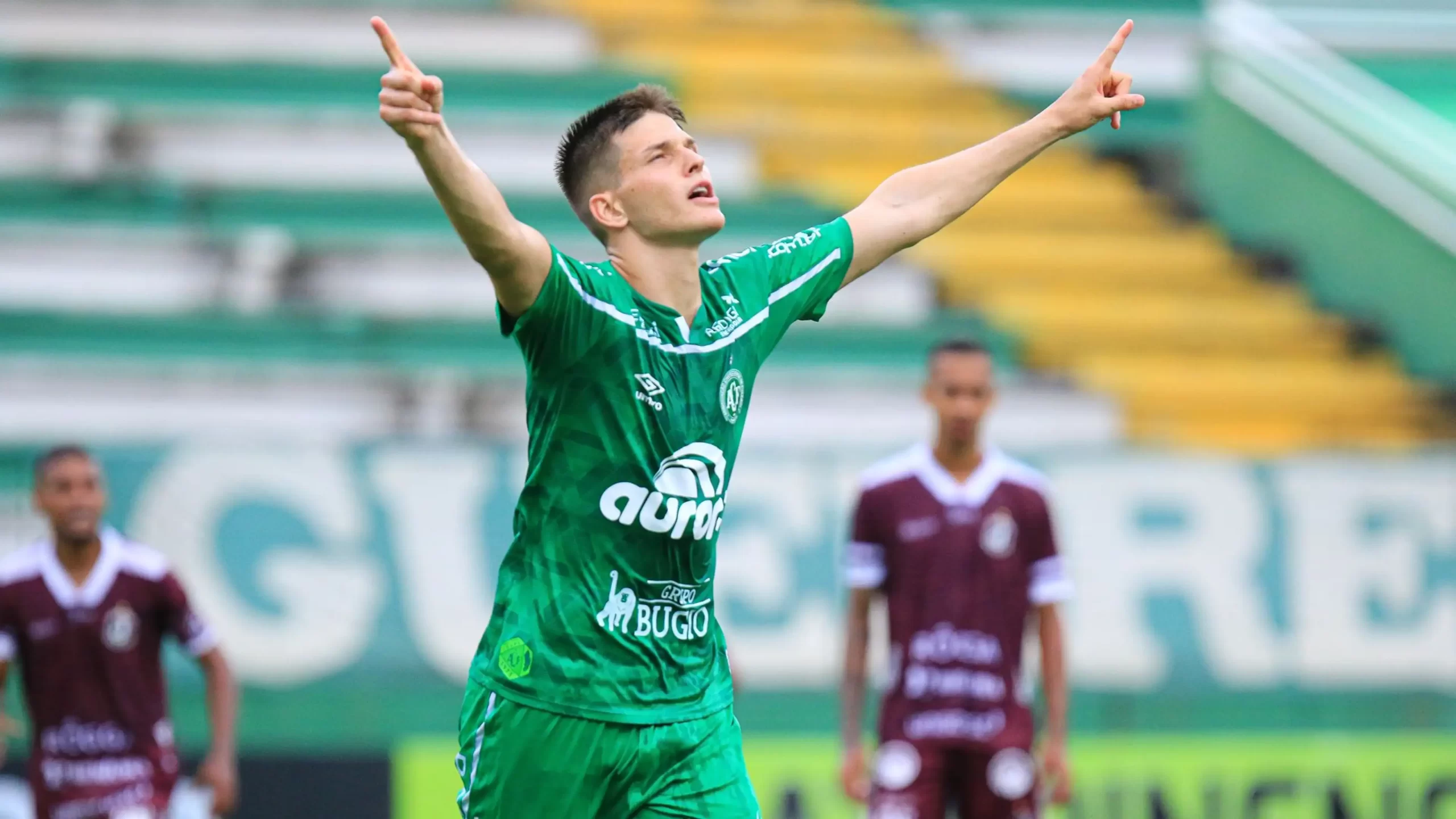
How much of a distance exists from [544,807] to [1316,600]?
219 inches

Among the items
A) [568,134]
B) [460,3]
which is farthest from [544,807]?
[460,3]

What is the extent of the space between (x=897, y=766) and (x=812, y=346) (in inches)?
165

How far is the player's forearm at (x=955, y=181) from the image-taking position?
3812 millimetres

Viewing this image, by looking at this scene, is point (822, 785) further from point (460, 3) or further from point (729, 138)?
point (460, 3)

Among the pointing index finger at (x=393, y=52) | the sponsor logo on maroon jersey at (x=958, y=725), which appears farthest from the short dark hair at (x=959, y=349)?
the pointing index finger at (x=393, y=52)

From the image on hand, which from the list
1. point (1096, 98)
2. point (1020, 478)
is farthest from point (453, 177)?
point (1020, 478)

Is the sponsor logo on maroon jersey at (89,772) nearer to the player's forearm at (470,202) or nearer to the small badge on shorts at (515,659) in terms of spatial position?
the small badge on shorts at (515,659)

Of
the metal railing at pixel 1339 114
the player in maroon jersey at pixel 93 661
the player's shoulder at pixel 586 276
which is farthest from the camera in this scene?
the metal railing at pixel 1339 114

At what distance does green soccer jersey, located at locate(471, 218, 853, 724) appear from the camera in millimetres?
3297

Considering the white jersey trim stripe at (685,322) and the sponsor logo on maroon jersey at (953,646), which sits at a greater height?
the white jersey trim stripe at (685,322)

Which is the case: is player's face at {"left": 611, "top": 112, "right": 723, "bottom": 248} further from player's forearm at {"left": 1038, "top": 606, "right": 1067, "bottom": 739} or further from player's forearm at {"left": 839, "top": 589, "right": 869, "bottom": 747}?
player's forearm at {"left": 1038, "top": 606, "right": 1067, "bottom": 739}

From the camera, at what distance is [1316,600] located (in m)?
7.96

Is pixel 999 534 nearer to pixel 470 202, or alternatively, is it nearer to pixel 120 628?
pixel 120 628

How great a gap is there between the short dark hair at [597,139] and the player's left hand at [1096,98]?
33.0 inches
